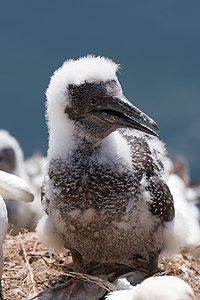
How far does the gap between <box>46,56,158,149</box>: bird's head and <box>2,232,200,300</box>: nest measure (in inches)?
32.9

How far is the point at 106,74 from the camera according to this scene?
551 cm

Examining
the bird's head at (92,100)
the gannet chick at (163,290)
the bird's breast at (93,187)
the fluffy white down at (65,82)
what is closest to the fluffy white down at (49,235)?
the bird's breast at (93,187)

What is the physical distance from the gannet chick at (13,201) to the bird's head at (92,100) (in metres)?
3.64

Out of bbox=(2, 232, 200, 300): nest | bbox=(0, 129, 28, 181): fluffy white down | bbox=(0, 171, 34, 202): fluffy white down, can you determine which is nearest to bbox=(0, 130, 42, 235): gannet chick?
bbox=(0, 129, 28, 181): fluffy white down

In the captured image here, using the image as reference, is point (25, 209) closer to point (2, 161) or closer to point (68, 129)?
point (2, 161)

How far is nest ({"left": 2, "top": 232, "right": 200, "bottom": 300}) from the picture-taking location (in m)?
5.90

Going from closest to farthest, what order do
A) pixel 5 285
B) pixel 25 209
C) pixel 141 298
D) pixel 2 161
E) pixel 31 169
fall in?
pixel 141 298, pixel 5 285, pixel 25 209, pixel 2 161, pixel 31 169

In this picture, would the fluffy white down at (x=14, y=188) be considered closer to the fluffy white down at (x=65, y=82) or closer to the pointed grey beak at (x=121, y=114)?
the fluffy white down at (x=65, y=82)

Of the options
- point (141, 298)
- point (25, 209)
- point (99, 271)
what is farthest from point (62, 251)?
point (25, 209)

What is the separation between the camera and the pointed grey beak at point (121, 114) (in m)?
A: 5.41

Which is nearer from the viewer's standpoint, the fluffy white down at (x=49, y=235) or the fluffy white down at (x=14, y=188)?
the fluffy white down at (x=14, y=188)

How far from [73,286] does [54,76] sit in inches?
48.0

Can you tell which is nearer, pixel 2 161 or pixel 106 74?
pixel 106 74

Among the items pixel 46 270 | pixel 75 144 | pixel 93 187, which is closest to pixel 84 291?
pixel 46 270
